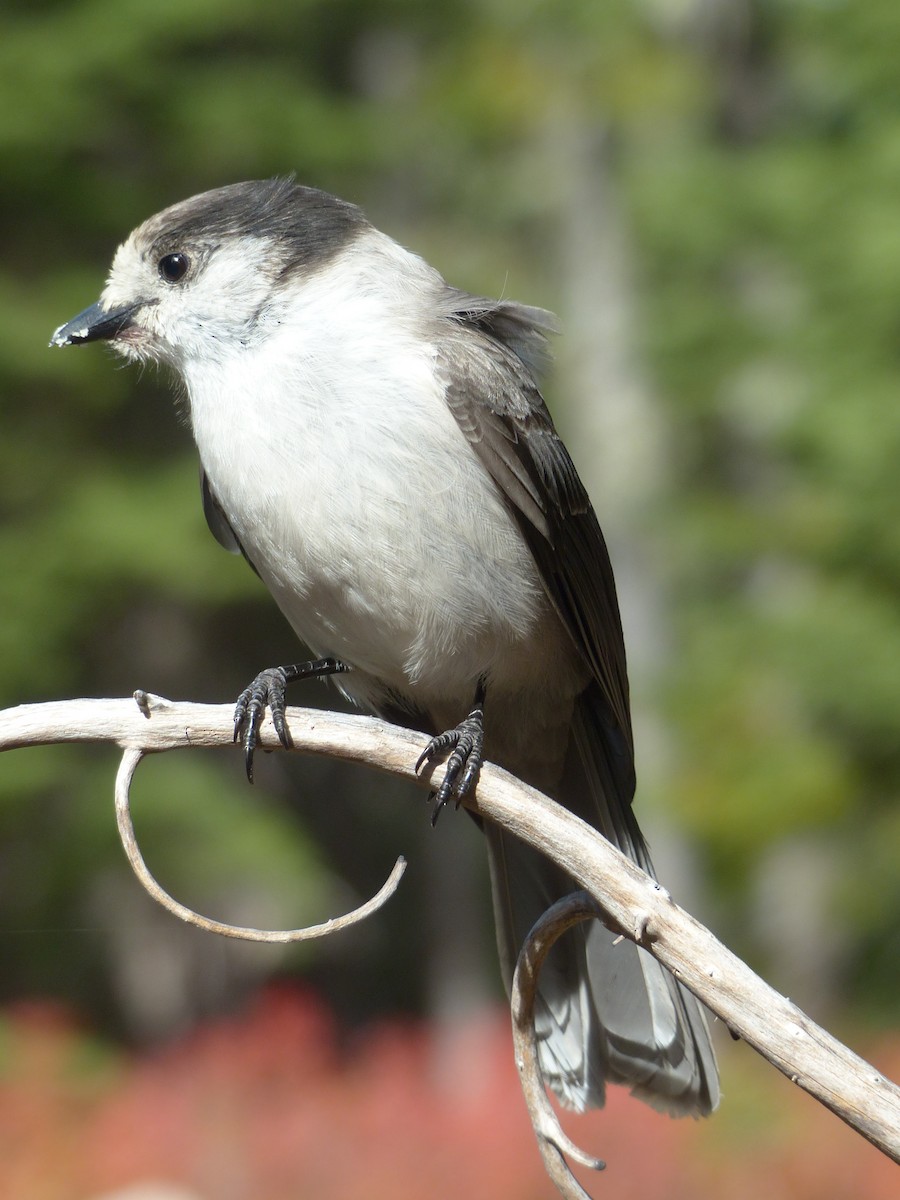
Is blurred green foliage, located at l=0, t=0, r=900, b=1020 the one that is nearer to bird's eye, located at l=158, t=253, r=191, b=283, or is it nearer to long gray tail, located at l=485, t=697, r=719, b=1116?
long gray tail, located at l=485, t=697, r=719, b=1116

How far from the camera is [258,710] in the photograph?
8.98 feet

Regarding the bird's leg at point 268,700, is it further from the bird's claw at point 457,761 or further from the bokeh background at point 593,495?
the bokeh background at point 593,495

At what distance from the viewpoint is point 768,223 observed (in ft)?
28.7

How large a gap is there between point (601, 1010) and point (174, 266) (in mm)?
1862

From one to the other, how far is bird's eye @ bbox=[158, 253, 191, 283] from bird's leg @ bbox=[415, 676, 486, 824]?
3.92ft

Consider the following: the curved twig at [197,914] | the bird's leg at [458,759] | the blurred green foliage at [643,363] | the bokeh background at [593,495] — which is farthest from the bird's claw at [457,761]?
the blurred green foliage at [643,363]

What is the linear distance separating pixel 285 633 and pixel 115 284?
32.7 ft

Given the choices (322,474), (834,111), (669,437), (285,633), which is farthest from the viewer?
(285,633)

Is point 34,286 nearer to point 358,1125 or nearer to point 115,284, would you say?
point 358,1125

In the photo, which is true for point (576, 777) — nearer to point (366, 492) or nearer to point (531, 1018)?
point (366, 492)

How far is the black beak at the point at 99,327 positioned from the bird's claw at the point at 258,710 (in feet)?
2.89

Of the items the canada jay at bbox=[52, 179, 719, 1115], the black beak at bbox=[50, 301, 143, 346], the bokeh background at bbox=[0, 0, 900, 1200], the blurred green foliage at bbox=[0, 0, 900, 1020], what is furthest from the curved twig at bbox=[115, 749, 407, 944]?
the blurred green foliage at bbox=[0, 0, 900, 1020]

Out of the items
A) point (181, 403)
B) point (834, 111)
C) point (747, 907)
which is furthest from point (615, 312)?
point (181, 403)

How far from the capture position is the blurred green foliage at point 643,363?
806 cm
